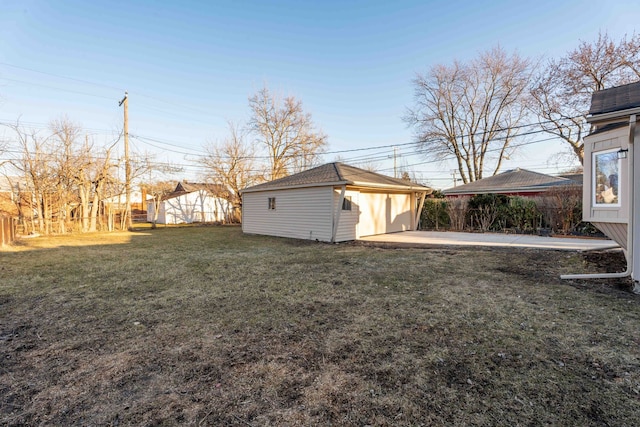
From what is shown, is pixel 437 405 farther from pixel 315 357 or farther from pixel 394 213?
pixel 394 213

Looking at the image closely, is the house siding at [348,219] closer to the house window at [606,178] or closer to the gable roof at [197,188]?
the house window at [606,178]

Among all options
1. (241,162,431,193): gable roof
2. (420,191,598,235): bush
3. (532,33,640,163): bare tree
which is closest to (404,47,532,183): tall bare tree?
(532,33,640,163): bare tree

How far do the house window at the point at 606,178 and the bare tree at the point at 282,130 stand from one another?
67.9 ft

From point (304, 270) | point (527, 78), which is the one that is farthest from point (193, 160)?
point (527, 78)

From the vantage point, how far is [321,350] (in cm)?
267

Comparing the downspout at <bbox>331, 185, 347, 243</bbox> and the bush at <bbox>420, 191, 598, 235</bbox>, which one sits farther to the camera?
the bush at <bbox>420, 191, 598, 235</bbox>

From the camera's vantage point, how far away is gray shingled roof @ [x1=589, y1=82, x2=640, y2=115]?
13.6ft

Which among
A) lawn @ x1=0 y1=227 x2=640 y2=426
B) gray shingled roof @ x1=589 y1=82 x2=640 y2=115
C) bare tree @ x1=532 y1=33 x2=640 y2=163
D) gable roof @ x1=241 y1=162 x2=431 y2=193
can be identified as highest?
bare tree @ x1=532 y1=33 x2=640 y2=163

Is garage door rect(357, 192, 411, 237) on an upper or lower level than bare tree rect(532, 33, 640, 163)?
lower

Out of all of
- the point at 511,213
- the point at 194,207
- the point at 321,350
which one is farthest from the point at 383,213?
the point at 194,207

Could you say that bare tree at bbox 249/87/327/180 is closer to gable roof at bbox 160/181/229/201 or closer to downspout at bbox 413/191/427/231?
gable roof at bbox 160/181/229/201

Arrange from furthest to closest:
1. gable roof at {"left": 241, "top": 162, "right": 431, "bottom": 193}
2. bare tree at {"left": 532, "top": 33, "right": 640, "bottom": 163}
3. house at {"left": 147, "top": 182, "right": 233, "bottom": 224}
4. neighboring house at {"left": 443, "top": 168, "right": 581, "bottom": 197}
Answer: house at {"left": 147, "top": 182, "right": 233, "bottom": 224} → neighboring house at {"left": 443, "top": 168, "right": 581, "bottom": 197} → bare tree at {"left": 532, "top": 33, "right": 640, "bottom": 163} → gable roof at {"left": 241, "top": 162, "right": 431, "bottom": 193}

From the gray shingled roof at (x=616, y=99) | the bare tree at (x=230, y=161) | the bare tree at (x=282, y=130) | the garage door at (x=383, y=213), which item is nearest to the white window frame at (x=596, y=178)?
the gray shingled roof at (x=616, y=99)

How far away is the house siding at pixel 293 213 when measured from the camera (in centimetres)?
1033
